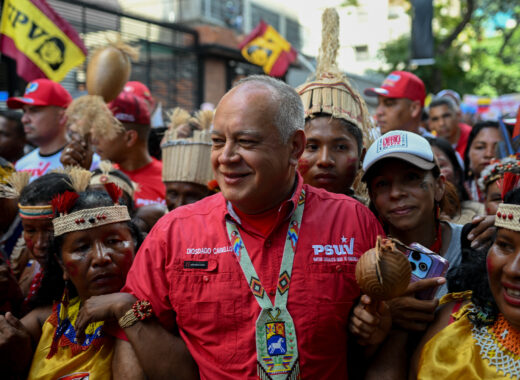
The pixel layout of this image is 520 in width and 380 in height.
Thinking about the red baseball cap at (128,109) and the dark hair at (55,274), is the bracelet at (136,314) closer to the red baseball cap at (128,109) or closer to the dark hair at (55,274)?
the dark hair at (55,274)

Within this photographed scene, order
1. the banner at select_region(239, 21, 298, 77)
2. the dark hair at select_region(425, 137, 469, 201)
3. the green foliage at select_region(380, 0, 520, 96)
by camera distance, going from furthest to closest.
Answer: the green foliage at select_region(380, 0, 520, 96) < the banner at select_region(239, 21, 298, 77) < the dark hair at select_region(425, 137, 469, 201)

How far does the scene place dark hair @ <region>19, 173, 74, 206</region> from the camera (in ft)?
10.9

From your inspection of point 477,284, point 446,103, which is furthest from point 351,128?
point 446,103

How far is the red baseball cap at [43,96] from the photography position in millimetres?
5687

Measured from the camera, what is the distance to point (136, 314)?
2439 millimetres

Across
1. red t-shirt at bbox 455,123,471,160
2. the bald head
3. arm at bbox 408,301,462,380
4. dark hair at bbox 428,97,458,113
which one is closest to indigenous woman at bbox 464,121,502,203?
red t-shirt at bbox 455,123,471,160

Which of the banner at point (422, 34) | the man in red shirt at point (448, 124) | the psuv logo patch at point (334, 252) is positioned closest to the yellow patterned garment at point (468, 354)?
the psuv logo patch at point (334, 252)

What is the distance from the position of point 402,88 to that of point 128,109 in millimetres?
2887

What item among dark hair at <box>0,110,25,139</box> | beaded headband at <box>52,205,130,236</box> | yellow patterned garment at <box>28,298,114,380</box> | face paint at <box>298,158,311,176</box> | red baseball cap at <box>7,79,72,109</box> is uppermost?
red baseball cap at <box>7,79,72,109</box>

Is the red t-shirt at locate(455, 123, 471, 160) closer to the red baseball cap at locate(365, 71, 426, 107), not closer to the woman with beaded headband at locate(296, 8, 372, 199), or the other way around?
the red baseball cap at locate(365, 71, 426, 107)

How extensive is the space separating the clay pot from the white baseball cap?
0.88 meters

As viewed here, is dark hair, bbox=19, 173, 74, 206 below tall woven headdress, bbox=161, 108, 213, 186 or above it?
below

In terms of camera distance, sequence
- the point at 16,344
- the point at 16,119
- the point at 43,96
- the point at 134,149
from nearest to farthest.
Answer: the point at 16,344, the point at 134,149, the point at 43,96, the point at 16,119

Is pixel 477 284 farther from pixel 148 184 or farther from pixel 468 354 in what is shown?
pixel 148 184
